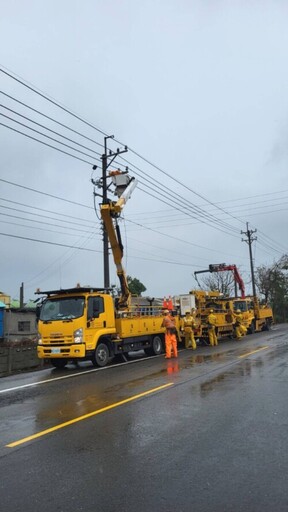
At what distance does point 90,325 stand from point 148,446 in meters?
9.03

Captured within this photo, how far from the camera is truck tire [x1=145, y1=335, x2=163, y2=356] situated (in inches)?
735

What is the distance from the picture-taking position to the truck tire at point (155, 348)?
61.3ft

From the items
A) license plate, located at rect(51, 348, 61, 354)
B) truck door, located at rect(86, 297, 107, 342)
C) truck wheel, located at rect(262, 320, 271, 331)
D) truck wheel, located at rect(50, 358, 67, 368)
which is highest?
truck door, located at rect(86, 297, 107, 342)

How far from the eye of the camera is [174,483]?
177 inches

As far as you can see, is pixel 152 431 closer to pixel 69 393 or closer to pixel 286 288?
pixel 69 393

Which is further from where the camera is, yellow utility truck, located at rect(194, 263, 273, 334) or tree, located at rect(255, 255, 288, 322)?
tree, located at rect(255, 255, 288, 322)

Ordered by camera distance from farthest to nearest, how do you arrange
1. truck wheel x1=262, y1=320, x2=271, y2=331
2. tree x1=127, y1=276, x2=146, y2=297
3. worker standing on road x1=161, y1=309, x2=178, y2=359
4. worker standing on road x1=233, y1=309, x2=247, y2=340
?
tree x1=127, y1=276, x2=146, y2=297
truck wheel x1=262, y1=320, x2=271, y2=331
worker standing on road x1=233, y1=309, x2=247, y2=340
worker standing on road x1=161, y1=309, x2=178, y2=359

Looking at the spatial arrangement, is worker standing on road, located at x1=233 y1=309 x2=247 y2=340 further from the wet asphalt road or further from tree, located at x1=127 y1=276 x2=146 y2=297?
tree, located at x1=127 y1=276 x2=146 y2=297

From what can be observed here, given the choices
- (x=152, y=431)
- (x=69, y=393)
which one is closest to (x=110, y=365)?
(x=69, y=393)

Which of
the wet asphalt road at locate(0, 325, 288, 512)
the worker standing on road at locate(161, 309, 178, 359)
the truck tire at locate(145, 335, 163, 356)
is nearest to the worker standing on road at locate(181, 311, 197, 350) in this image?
the truck tire at locate(145, 335, 163, 356)

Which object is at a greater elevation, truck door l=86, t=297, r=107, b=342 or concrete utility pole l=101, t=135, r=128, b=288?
concrete utility pole l=101, t=135, r=128, b=288

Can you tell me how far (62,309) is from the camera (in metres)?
14.8

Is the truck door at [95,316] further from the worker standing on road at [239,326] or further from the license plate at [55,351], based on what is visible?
the worker standing on road at [239,326]

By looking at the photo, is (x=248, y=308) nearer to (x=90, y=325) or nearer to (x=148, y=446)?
(x=90, y=325)
